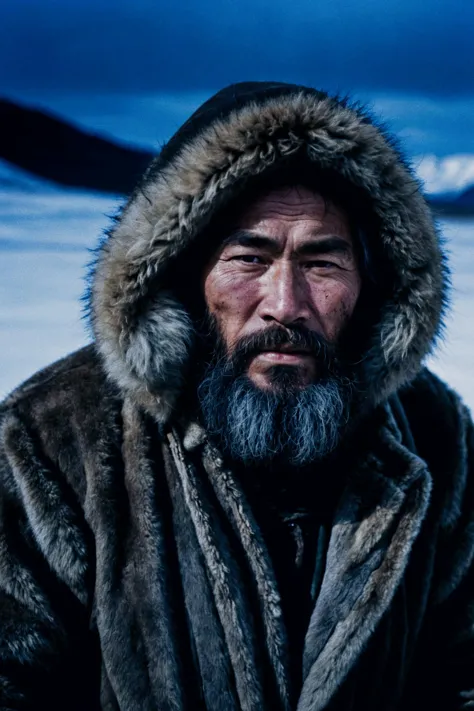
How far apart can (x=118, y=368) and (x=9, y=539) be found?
1.33 ft

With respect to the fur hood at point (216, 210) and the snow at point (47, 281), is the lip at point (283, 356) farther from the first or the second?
the snow at point (47, 281)

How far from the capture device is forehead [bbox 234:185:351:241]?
1705mm

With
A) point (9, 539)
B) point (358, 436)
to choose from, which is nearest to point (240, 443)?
point (358, 436)

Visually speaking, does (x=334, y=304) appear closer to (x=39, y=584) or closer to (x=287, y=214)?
(x=287, y=214)

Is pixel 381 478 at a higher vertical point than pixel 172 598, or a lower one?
higher

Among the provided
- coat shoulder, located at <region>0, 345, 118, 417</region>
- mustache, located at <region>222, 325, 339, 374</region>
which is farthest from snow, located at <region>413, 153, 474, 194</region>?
coat shoulder, located at <region>0, 345, 118, 417</region>

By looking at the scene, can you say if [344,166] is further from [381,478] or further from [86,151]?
[86,151]

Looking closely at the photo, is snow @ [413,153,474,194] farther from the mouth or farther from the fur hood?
the mouth

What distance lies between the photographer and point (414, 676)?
1821mm

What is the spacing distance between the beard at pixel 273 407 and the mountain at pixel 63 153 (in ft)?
3.95

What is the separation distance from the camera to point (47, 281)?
271 centimetres

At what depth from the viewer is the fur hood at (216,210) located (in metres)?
1.62

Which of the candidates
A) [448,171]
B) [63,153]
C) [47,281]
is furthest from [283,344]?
[448,171]

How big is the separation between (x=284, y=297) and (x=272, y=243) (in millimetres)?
122
